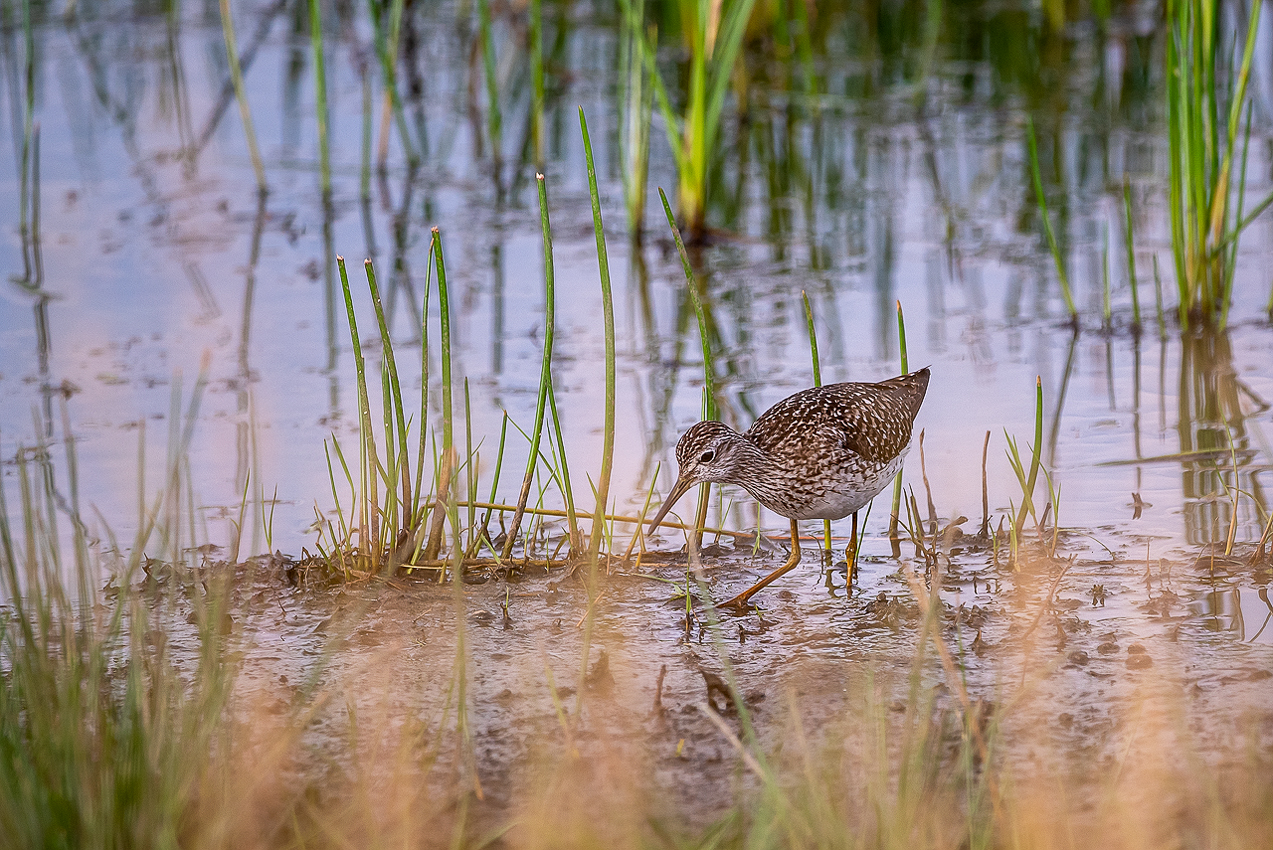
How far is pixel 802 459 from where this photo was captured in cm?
484

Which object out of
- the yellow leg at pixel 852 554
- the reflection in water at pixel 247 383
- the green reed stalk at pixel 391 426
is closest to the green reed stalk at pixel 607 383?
the green reed stalk at pixel 391 426

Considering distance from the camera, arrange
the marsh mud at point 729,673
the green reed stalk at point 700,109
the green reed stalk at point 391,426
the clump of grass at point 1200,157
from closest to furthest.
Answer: the marsh mud at point 729,673, the green reed stalk at point 391,426, the clump of grass at point 1200,157, the green reed stalk at point 700,109

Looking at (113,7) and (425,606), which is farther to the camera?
(113,7)

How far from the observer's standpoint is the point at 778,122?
11.4 metres

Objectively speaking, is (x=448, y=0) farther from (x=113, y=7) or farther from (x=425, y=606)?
(x=425, y=606)

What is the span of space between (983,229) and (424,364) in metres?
5.02

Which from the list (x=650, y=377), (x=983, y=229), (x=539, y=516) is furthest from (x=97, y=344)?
(x=983, y=229)

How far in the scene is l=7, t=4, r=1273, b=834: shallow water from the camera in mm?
4805

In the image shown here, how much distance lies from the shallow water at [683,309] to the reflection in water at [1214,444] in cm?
2

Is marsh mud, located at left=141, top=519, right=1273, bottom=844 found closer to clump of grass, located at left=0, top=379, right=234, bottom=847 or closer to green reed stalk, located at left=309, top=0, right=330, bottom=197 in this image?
clump of grass, located at left=0, top=379, right=234, bottom=847

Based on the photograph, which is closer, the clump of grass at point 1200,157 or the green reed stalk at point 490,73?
the clump of grass at point 1200,157

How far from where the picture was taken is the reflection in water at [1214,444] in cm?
525

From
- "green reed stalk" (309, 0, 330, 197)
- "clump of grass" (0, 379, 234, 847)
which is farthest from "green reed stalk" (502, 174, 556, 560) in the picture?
"green reed stalk" (309, 0, 330, 197)

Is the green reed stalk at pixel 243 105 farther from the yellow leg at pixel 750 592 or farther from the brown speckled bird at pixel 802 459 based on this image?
the yellow leg at pixel 750 592
